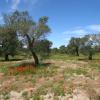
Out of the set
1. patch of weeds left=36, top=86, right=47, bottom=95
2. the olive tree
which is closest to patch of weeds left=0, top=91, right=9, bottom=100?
patch of weeds left=36, top=86, right=47, bottom=95

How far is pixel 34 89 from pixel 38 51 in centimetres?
1902

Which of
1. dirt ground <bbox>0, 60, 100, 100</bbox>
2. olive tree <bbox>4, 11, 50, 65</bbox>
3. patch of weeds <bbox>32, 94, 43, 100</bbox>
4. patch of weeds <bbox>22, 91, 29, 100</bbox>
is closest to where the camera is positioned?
patch of weeds <bbox>32, 94, 43, 100</bbox>

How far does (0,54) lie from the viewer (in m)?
56.4

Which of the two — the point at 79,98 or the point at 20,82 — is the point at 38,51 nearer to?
the point at 20,82

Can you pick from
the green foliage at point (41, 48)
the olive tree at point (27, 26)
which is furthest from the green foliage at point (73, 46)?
the olive tree at point (27, 26)

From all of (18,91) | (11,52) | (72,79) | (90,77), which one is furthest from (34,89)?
(11,52)

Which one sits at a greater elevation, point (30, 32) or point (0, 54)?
point (30, 32)

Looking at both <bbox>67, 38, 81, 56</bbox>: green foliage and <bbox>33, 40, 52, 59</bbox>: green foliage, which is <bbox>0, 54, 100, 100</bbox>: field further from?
<bbox>67, 38, 81, 56</bbox>: green foliage

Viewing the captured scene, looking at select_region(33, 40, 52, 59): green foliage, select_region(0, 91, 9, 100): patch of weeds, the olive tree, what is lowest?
select_region(0, 91, 9, 100): patch of weeds

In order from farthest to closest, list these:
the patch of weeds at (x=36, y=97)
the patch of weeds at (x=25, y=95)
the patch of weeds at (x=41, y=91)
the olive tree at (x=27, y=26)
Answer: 1. the olive tree at (x=27, y=26)
2. the patch of weeds at (x=41, y=91)
3. the patch of weeds at (x=25, y=95)
4. the patch of weeds at (x=36, y=97)

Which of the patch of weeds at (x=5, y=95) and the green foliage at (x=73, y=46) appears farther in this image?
the green foliage at (x=73, y=46)

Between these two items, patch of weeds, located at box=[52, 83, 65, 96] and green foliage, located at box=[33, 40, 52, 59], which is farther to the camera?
green foliage, located at box=[33, 40, 52, 59]

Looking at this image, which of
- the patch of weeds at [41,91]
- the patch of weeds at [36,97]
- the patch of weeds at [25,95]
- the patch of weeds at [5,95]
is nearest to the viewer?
the patch of weeds at [36,97]

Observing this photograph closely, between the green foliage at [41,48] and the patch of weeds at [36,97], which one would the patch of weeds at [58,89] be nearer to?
the patch of weeds at [36,97]
